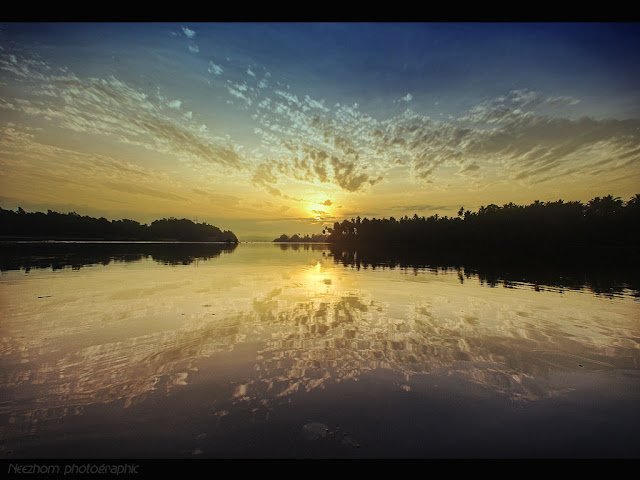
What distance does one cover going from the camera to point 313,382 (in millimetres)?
6121

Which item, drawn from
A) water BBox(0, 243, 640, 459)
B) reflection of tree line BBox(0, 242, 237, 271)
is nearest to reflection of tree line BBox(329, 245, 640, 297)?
water BBox(0, 243, 640, 459)

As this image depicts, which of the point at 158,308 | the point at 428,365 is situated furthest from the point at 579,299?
the point at 158,308

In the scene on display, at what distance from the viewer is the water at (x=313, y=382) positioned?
166 inches

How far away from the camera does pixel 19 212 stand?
18012 centimetres

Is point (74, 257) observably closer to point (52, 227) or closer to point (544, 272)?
point (544, 272)

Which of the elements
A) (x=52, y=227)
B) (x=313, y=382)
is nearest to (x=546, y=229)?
(x=313, y=382)

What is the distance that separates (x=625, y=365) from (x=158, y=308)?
693 inches

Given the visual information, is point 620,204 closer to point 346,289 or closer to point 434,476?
point 346,289

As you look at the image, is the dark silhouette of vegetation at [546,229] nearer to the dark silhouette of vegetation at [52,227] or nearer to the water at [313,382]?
the water at [313,382]

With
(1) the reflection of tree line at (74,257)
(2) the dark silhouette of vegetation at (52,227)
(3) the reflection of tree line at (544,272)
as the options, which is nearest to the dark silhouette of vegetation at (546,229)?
(3) the reflection of tree line at (544,272)

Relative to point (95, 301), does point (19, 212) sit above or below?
above

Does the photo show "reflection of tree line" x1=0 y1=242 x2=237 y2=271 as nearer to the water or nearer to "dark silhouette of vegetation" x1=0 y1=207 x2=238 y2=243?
the water

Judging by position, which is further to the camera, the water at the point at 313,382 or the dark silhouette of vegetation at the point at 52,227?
the dark silhouette of vegetation at the point at 52,227

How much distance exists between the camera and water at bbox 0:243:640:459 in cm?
423
